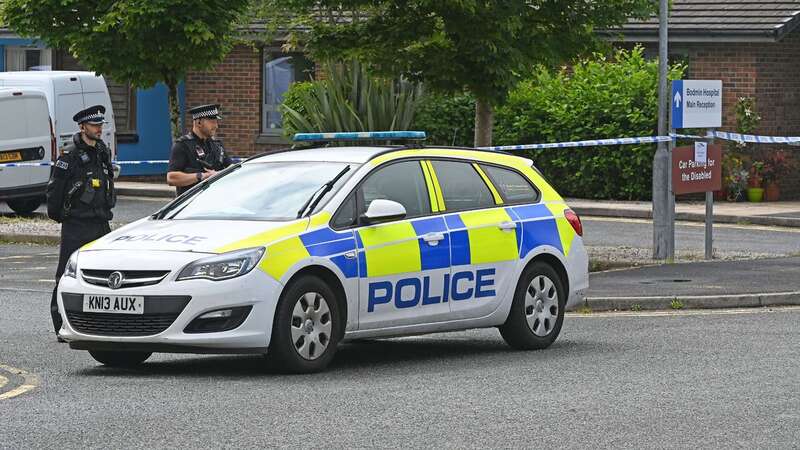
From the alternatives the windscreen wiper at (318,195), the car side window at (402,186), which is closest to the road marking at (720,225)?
the car side window at (402,186)

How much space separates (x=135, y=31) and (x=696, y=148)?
7180mm

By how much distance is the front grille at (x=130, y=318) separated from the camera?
34.2 feet

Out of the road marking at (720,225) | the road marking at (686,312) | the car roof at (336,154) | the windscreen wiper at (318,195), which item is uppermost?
the car roof at (336,154)

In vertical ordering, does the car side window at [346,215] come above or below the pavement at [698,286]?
above

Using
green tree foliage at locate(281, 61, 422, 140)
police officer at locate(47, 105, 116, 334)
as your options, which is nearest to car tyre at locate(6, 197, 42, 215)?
green tree foliage at locate(281, 61, 422, 140)

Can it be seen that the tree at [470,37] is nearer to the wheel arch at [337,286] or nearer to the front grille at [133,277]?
the wheel arch at [337,286]

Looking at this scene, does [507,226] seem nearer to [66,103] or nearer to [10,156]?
[10,156]

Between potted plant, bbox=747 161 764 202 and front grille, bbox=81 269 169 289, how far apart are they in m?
→ 19.0

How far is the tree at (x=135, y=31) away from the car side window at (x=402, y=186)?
34.2 ft

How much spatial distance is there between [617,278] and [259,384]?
7157mm

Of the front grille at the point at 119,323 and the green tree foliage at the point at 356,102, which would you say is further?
the green tree foliage at the point at 356,102

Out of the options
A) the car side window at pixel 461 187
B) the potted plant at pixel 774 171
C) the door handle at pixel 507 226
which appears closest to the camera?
the car side window at pixel 461 187

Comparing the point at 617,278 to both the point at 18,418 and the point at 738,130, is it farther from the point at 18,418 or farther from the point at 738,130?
the point at 738,130

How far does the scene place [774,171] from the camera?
28.3 m
